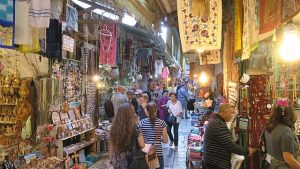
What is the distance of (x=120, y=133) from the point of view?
194 inches

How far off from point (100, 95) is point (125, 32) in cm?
438

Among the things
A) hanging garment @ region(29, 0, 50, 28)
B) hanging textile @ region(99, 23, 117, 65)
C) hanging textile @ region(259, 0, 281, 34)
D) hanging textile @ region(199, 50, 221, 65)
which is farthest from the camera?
hanging textile @ region(99, 23, 117, 65)

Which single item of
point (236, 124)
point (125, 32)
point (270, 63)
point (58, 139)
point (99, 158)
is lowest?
point (99, 158)

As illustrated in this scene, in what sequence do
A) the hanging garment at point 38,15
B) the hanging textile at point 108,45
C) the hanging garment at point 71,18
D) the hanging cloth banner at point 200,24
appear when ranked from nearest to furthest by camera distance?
1. the hanging garment at point 38,15
2. the hanging cloth banner at point 200,24
3. the hanging garment at point 71,18
4. the hanging textile at point 108,45

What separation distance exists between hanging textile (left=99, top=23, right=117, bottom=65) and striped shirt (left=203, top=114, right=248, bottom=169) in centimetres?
652

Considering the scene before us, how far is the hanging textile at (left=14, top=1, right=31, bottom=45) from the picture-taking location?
491cm

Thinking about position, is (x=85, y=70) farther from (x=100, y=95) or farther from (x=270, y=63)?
(x=270, y=63)

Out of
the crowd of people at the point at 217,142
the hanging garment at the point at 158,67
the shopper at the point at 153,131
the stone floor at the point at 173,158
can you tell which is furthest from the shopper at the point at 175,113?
the hanging garment at the point at 158,67

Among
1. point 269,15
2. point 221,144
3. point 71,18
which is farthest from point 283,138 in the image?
point 71,18

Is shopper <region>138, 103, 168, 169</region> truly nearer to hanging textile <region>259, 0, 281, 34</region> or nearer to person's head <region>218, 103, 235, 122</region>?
person's head <region>218, 103, 235, 122</region>

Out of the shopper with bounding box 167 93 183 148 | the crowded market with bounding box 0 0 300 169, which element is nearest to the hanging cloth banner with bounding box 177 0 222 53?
the crowded market with bounding box 0 0 300 169

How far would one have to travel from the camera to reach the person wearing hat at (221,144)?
192 inches

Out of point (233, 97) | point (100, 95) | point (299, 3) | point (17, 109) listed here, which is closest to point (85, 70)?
point (100, 95)

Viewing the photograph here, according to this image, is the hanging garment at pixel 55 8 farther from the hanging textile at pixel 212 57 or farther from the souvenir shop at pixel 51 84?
the hanging textile at pixel 212 57
